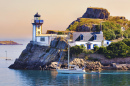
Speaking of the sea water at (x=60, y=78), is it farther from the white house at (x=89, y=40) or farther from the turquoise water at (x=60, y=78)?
the white house at (x=89, y=40)

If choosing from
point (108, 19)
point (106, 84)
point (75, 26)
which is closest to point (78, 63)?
point (106, 84)

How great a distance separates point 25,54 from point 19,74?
15366 millimetres

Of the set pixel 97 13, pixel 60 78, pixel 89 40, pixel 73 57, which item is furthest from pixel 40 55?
pixel 97 13

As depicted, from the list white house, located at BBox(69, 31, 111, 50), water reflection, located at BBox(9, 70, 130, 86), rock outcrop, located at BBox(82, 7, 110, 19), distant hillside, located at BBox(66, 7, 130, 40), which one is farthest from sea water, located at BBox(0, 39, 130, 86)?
rock outcrop, located at BBox(82, 7, 110, 19)

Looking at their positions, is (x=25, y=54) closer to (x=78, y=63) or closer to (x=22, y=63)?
(x=22, y=63)

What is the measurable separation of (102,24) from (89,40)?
15.4 meters

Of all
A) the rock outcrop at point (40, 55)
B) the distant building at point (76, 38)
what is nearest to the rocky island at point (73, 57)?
the rock outcrop at point (40, 55)

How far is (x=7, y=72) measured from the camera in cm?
9381

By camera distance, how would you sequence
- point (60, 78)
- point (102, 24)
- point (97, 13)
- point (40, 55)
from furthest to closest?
point (97, 13) < point (102, 24) < point (40, 55) < point (60, 78)

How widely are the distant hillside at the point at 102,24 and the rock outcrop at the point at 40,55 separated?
15059 mm

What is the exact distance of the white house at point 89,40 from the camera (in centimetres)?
10225

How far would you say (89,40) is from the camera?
103 m

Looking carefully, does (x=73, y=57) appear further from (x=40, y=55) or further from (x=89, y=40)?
(x=40, y=55)

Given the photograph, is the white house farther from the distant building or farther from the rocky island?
the rocky island
